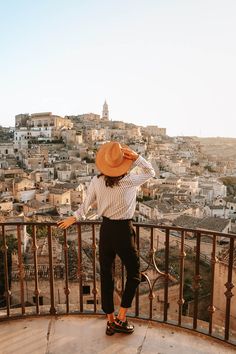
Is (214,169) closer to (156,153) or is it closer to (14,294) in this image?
(156,153)

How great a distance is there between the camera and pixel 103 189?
12.0 ft

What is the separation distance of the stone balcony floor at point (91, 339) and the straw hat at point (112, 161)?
6.11 ft

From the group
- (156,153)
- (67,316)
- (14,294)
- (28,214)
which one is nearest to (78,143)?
(156,153)

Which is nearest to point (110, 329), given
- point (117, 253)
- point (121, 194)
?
point (117, 253)

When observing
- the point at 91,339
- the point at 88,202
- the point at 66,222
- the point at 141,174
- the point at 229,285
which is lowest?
the point at 91,339

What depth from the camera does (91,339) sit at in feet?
12.5

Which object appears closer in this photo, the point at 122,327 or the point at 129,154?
the point at 129,154

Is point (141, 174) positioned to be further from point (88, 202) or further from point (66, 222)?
point (66, 222)

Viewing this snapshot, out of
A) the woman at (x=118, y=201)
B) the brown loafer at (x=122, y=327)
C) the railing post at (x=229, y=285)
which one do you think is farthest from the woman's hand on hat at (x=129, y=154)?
the brown loafer at (x=122, y=327)

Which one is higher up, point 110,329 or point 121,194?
point 121,194

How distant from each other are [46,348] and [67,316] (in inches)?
26.0

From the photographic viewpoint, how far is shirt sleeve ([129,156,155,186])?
3.62 meters

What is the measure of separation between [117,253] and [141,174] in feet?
2.92

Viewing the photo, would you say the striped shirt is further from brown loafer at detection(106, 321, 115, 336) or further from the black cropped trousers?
brown loafer at detection(106, 321, 115, 336)
